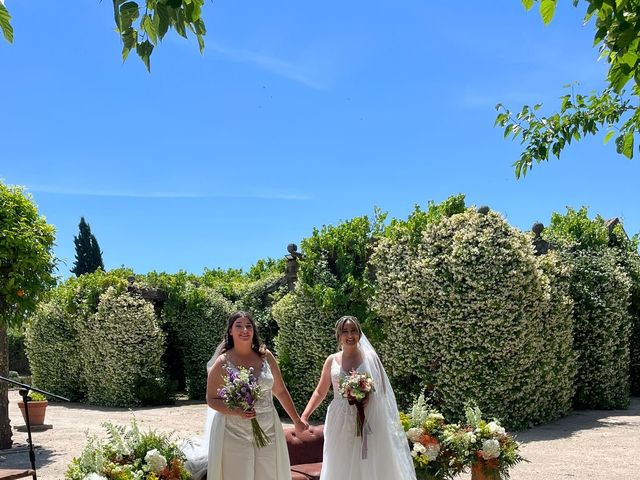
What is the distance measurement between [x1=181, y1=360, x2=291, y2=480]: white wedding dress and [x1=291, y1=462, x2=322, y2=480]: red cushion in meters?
0.87

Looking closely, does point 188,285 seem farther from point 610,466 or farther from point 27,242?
point 610,466

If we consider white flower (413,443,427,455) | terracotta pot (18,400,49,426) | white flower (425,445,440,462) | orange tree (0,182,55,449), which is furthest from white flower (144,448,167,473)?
terracotta pot (18,400,49,426)

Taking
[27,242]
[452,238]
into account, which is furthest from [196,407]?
[452,238]

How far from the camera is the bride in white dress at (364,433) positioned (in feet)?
20.7

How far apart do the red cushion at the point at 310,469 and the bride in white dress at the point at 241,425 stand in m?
0.86

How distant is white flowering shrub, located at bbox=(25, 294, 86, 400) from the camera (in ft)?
63.3

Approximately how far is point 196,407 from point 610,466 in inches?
414

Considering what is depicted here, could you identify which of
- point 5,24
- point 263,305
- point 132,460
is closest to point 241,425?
point 132,460

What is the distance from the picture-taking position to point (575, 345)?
13.6 m

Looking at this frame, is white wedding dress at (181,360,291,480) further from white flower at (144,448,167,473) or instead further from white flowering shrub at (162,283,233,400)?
white flowering shrub at (162,283,233,400)

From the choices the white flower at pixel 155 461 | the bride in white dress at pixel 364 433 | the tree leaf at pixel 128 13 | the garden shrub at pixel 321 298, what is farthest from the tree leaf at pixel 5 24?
the garden shrub at pixel 321 298

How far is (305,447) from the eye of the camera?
7.25 metres

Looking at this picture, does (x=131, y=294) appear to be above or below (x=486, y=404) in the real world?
above

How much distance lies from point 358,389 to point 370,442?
Result: 53cm
